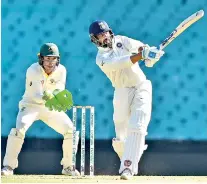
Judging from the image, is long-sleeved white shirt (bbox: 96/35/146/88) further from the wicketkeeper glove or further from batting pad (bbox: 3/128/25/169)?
batting pad (bbox: 3/128/25/169)

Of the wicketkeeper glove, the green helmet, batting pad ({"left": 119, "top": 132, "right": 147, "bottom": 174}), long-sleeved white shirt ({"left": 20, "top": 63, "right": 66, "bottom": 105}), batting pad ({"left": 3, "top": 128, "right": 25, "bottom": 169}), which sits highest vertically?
the green helmet

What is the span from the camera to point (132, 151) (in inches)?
278

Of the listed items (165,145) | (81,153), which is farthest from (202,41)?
(81,153)

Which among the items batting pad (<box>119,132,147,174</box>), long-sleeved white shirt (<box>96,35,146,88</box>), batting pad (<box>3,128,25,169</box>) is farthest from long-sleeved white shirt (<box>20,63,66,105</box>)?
batting pad (<box>119,132,147,174</box>)

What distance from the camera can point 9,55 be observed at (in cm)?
892

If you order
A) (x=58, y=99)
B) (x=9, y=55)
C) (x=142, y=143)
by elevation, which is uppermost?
(x=9, y=55)

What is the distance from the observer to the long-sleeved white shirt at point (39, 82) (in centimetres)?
820

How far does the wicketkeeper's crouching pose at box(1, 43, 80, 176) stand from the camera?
812 centimetres

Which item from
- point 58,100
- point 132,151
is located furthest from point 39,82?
point 132,151

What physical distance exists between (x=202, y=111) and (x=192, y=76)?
0.35 meters

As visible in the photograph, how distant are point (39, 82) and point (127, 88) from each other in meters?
1.13

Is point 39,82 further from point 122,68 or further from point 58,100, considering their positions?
point 122,68

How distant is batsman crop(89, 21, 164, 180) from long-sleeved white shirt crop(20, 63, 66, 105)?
38.3 inches

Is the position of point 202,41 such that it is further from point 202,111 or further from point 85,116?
point 85,116
